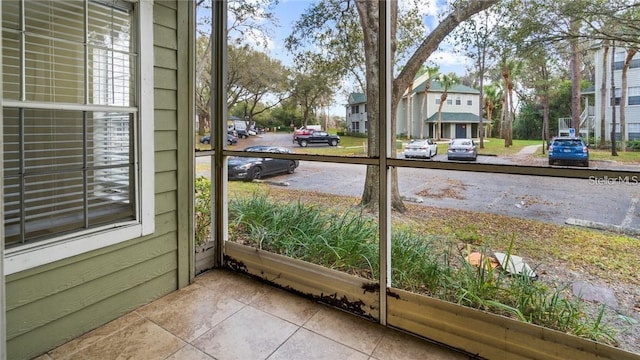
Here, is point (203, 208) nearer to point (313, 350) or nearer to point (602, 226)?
point (313, 350)

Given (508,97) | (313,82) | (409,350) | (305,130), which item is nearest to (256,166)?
(305,130)

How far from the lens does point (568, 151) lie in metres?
1.50

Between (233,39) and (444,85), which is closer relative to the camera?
(444,85)

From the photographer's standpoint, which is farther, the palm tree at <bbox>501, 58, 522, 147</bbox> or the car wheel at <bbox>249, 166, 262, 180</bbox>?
the car wheel at <bbox>249, 166, 262, 180</bbox>

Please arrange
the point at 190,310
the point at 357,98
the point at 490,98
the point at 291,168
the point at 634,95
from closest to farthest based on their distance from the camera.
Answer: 1. the point at 634,95
2. the point at 490,98
3. the point at 190,310
4. the point at 357,98
5. the point at 291,168

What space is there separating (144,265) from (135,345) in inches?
22.3

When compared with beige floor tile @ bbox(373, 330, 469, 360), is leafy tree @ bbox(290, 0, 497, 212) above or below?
above

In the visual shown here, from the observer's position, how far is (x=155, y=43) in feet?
7.28

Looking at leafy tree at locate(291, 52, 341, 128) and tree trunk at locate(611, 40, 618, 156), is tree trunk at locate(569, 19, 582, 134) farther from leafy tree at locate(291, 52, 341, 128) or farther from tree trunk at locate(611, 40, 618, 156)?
leafy tree at locate(291, 52, 341, 128)

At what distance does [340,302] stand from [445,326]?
69 cm

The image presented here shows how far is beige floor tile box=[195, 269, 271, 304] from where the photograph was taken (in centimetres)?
242

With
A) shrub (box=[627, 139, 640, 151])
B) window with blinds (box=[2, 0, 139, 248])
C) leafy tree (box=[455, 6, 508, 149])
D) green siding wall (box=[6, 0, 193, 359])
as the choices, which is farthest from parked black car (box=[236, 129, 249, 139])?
shrub (box=[627, 139, 640, 151])

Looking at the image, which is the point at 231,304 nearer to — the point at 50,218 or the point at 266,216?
the point at 266,216

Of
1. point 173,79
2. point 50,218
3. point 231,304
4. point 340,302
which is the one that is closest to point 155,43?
point 173,79
